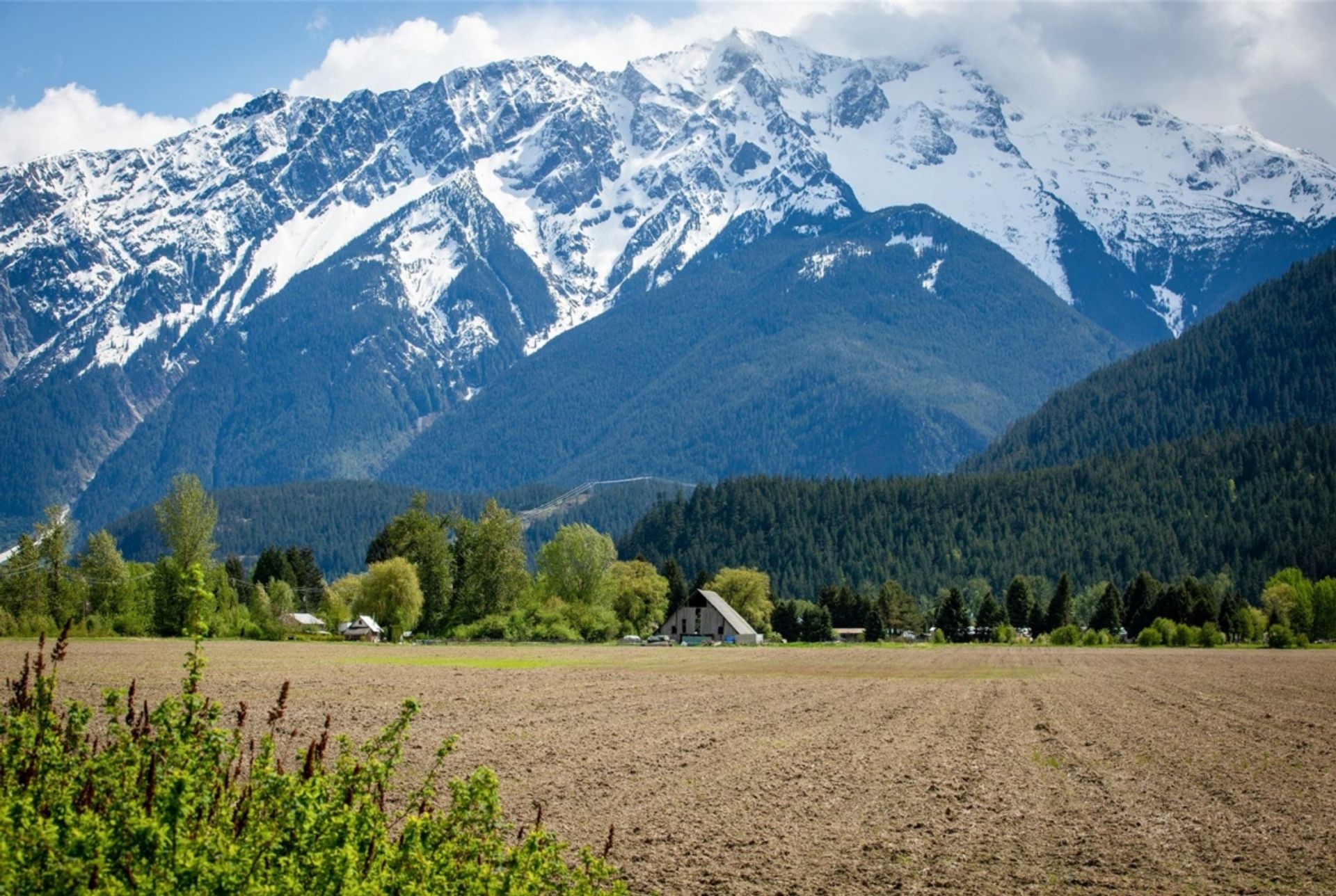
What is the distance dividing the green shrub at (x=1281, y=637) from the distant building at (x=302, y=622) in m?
89.0

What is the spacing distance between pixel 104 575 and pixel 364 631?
24569mm

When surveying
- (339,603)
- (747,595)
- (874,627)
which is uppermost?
(747,595)

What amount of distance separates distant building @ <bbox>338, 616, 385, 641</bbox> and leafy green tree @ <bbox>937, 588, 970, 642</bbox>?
58769 millimetres

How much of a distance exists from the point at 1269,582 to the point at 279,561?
112 metres

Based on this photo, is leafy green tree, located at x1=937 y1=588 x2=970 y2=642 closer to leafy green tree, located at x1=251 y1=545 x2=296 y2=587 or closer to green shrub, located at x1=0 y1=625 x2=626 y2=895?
leafy green tree, located at x1=251 y1=545 x2=296 y2=587

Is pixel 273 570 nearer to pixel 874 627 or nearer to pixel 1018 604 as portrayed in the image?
pixel 874 627

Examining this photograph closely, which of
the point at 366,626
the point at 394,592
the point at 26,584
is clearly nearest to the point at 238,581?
the point at 366,626

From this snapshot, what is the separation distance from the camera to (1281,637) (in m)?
121

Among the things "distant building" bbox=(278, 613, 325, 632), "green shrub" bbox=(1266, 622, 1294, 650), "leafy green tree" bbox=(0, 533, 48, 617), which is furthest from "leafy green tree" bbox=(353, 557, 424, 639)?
"green shrub" bbox=(1266, 622, 1294, 650)

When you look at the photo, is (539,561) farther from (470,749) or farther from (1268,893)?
(1268,893)

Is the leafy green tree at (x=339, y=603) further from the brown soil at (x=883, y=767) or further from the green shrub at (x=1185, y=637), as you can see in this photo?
the brown soil at (x=883, y=767)

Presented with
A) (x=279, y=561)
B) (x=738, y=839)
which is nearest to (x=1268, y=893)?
(x=738, y=839)

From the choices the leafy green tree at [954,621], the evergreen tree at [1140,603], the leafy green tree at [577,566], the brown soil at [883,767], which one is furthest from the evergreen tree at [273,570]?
the brown soil at [883,767]

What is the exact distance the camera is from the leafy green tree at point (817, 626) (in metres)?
147
